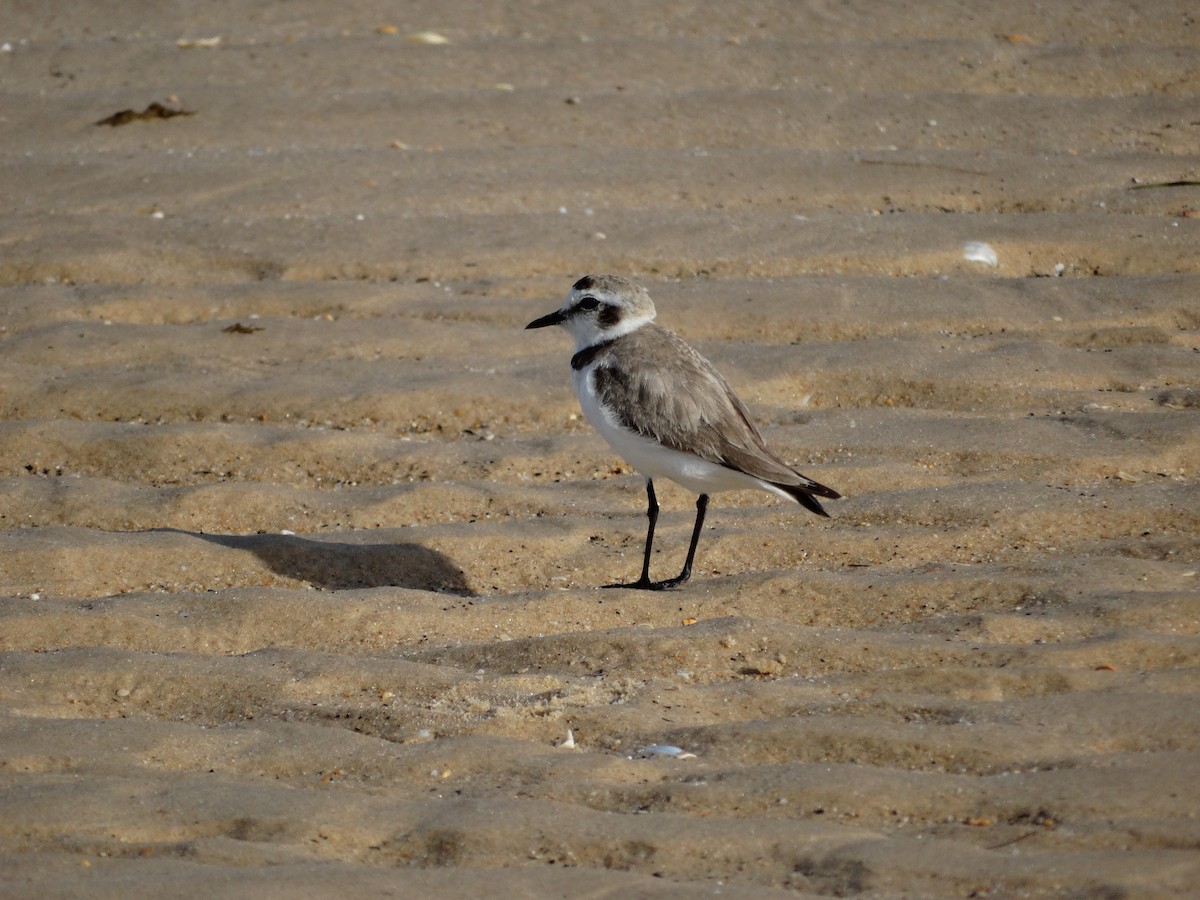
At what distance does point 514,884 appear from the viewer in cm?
343

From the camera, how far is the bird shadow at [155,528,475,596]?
18.4 feet

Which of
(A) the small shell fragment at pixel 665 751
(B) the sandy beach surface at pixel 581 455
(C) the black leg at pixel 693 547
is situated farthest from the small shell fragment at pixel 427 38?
(A) the small shell fragment at pixel 665 751

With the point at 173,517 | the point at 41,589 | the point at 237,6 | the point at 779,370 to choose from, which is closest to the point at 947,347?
the point at 779,370

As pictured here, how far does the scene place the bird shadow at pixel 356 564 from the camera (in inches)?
221

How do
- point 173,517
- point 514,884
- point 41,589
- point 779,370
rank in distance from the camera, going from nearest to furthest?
point 514,884 < point 41,589 < point 173,517 < point 779,370

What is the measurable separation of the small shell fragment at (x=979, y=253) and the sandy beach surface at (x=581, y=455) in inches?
1.5

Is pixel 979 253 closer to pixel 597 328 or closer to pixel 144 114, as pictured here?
pixel 597 328

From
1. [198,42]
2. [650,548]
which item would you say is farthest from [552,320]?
[198,42]

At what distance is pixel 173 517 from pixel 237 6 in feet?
18.2

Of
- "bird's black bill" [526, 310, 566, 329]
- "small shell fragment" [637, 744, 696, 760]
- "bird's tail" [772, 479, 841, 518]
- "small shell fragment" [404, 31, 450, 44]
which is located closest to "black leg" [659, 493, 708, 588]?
"bird's tail" [772, 479, 841, 518]

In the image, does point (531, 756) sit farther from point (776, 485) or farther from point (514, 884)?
point (776, 485)

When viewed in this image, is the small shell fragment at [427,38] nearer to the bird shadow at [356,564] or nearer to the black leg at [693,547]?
the bird shadow at [356,564]

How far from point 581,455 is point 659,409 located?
849mm

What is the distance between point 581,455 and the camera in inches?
256
